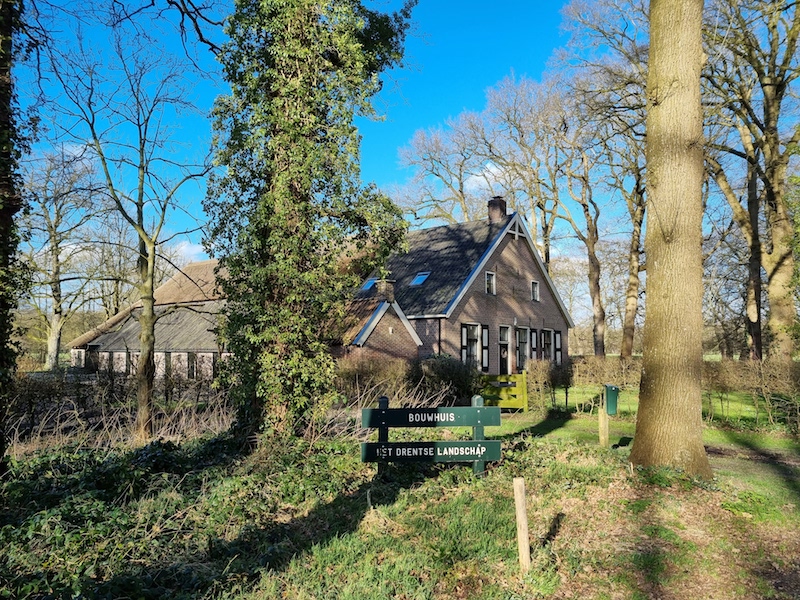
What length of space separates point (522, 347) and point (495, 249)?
210 inches

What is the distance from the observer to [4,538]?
211 inches

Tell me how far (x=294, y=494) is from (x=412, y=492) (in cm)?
139

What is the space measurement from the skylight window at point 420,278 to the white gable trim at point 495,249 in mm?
2377

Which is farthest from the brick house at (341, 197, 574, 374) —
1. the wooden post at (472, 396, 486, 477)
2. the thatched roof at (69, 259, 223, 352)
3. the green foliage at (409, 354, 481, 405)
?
the wooden post at (472, 396, 486, 477)

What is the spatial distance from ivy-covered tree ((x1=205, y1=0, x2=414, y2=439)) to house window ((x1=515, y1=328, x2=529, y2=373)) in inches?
831

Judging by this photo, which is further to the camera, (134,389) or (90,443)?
(134,389)

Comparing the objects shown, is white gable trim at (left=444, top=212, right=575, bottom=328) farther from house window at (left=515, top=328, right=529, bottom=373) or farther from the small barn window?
house window at (left=515, top=328, right=529, bottom=373)

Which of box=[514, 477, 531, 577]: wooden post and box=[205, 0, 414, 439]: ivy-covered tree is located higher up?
box=[205, 0, 414, 439]: ivy-covered tree

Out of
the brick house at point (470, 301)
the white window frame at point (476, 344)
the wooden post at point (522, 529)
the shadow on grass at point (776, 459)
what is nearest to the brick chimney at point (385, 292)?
the brick house at point (470, 301)

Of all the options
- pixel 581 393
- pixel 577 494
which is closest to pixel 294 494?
pixel 577 494

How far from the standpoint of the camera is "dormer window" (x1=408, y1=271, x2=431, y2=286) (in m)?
28.7

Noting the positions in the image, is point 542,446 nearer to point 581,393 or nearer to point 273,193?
point 273,193

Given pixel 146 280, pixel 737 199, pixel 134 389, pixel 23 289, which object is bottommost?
pixel 134 389

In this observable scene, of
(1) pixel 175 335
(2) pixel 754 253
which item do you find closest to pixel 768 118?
(2) pixel 754 253
